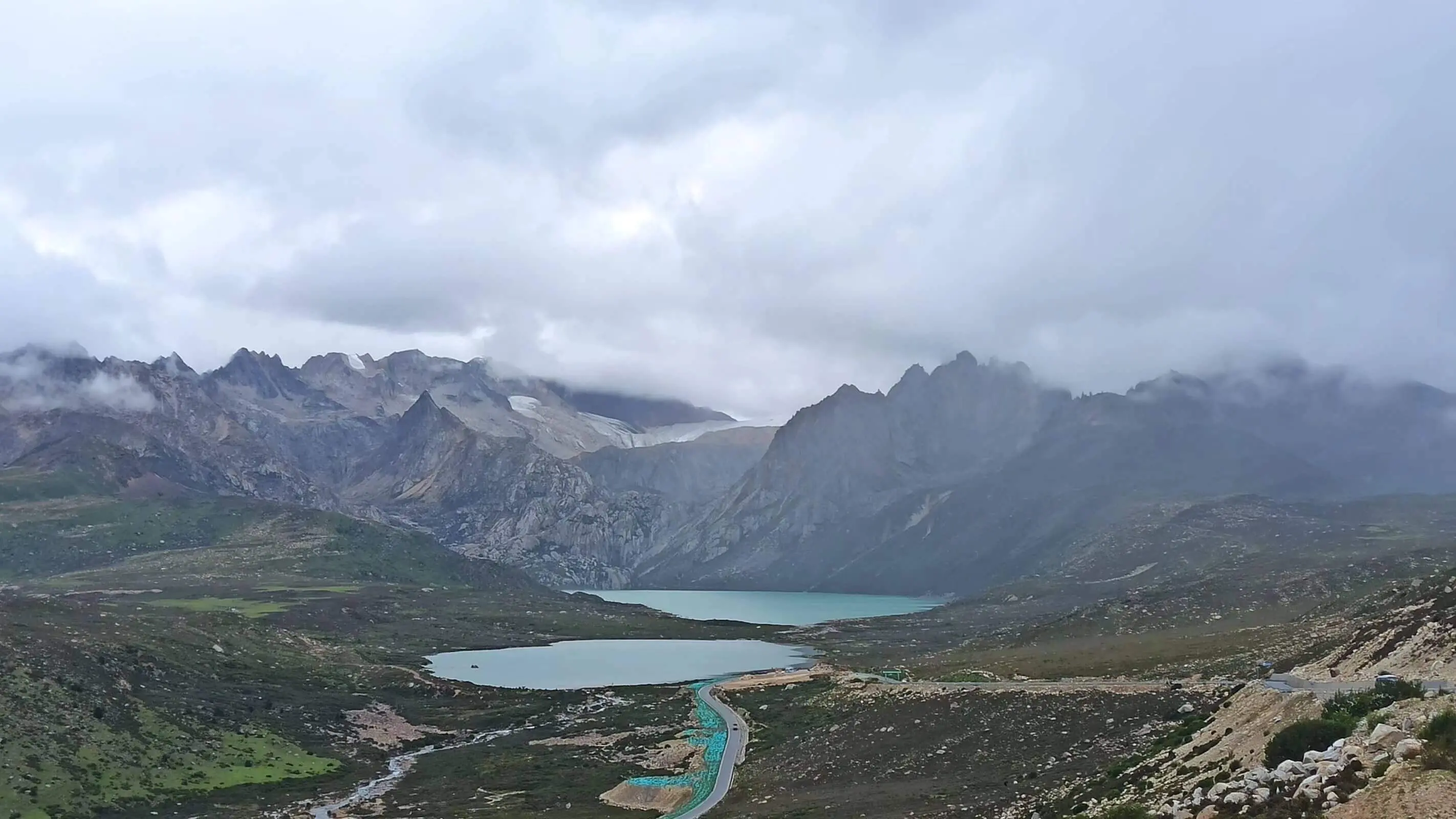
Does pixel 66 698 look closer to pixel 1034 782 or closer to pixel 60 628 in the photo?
pixel 60 628

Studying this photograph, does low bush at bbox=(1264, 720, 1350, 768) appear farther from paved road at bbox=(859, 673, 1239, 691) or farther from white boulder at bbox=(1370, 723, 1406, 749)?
paved road at bbox=(859, 673, 1239, 691)

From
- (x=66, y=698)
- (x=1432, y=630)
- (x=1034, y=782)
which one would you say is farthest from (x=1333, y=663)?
(x=66, y=698)

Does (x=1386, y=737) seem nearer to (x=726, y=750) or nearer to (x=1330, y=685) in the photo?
(x=1330, y=685)

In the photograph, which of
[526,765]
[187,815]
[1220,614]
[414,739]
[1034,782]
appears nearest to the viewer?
[1034,782]

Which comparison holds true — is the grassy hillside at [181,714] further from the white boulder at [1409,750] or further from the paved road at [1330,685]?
the white boulder at [1409,750]

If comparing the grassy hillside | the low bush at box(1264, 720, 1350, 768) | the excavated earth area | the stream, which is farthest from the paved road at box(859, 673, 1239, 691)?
the stream

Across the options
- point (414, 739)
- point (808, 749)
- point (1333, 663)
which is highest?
point (1333, 663)

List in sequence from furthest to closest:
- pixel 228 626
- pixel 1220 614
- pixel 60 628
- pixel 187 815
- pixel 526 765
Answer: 1. pixel 228 626
2. pixel 1220 614
3. pixel 60 628
4. pixel 526 765
5. pixel 187 815
